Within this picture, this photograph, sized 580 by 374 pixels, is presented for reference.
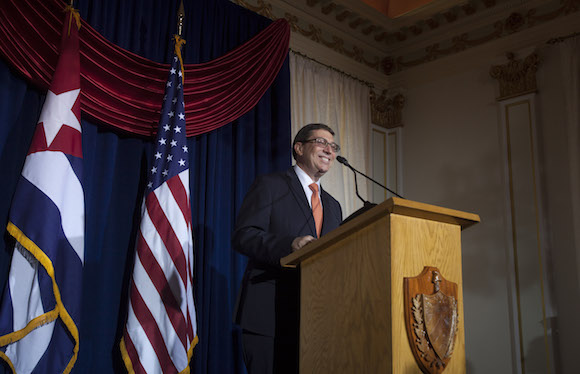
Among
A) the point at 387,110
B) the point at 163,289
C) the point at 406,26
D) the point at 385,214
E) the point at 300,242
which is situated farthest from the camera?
the point at 387,110

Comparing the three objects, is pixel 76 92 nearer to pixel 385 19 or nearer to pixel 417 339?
pixel 417 339

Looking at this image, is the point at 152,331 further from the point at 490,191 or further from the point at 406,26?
the point at 406,26

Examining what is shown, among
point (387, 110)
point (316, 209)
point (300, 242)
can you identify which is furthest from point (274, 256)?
point (387, 110)

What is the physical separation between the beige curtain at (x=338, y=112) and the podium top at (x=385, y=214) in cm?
307

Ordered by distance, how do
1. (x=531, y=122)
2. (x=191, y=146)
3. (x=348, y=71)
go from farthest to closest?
1. (x=348, y=71)
2. (x=531, y=122)
3. (x=191, y=146)

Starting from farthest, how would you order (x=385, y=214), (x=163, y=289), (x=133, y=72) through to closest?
(x=133, y=72)
(x=163, y=289)
(x=385, y=214)

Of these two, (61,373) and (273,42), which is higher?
(273,42)

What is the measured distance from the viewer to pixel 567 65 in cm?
464

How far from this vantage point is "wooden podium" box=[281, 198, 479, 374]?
166 cm

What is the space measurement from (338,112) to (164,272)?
2773 mm

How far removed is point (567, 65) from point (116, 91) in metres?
3.71

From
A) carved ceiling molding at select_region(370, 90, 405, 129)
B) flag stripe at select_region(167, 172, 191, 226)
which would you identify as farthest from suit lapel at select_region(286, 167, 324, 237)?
carved ceiling molding at select_region(370, 90, 405, 129)

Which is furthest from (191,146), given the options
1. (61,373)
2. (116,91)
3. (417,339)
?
(417,339)

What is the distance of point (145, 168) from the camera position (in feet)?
12.3
